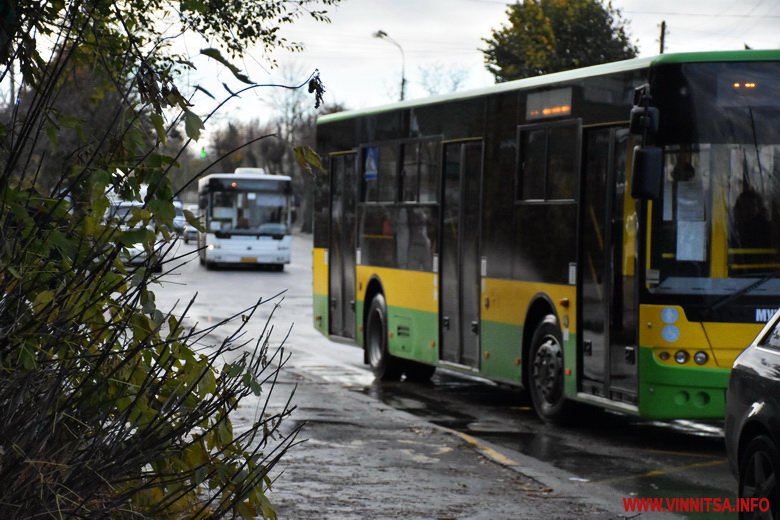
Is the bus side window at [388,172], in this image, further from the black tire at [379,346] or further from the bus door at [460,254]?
the bus door at [460,254]

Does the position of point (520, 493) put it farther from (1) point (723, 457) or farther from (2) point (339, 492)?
(1) point (723, 457)

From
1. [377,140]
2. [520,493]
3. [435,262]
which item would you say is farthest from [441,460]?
[377,140]

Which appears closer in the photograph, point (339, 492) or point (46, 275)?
point (46, 275)

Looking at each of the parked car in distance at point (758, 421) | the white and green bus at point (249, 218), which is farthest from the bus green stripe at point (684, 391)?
the white and green bus at point (249, 218)

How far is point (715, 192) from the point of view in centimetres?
1144

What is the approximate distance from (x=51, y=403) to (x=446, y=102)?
441 inches

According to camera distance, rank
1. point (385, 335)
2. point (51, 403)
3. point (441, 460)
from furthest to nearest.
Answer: point (385, 335)
point (441, 460)
point (51, 403)

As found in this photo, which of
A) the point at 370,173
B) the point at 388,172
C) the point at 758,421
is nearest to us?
the point at 758,421

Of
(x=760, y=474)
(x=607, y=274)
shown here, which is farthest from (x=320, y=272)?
(x=760, y=474)

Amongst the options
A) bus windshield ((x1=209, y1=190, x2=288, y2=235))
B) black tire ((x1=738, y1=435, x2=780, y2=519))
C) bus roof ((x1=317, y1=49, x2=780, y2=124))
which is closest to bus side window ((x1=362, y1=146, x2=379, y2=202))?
Answer: bus roof ((x1=317, y1=49, x2=780, y2=124))

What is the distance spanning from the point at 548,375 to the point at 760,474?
241 inches

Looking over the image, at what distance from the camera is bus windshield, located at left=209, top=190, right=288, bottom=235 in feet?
150

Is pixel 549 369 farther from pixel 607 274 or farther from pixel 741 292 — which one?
pixel 741 292

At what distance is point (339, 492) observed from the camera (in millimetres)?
9172
